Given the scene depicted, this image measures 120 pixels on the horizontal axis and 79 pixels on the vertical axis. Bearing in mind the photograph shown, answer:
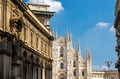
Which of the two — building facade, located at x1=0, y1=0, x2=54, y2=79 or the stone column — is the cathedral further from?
the stone column

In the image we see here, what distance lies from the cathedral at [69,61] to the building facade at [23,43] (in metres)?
68.2

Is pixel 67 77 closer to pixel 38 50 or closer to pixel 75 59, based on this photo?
A: pixel 75 59

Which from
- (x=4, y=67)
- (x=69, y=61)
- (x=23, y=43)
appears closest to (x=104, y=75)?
(x=69, y=61)

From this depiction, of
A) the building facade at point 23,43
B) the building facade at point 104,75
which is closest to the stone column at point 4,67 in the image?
the building facade at point 23,43

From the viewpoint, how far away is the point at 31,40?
49.5m

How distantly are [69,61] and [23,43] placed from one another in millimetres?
92812

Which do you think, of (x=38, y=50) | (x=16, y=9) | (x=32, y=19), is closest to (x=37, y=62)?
(x=38, y=50)

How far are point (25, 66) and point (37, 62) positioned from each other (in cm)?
642

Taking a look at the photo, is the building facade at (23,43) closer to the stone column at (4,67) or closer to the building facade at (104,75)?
the stone column at (4,67)

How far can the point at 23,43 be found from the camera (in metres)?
42.8

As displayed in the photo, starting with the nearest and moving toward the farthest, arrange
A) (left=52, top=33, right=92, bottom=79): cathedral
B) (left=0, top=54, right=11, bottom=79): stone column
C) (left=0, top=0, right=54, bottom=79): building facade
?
1. (left=0, top=54, right=11, bottom=79): stone column
2. (left=0, top=0, right=54, bottom=79): building facade
3. (left=52, top=33, right=92, bottom=79): cathedral

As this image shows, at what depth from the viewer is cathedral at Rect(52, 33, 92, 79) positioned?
134 metres

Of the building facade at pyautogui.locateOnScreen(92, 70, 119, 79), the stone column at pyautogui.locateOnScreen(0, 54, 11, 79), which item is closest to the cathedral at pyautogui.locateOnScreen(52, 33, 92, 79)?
the building facade at pyautogui.locateOnScreen(92, 70, 119, 79)

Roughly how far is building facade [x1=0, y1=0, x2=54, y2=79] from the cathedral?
68.2 m
